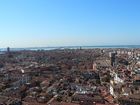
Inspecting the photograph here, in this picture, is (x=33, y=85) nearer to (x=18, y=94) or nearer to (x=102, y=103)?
(x=18, y=94)

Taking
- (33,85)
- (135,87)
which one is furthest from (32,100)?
(135,87)

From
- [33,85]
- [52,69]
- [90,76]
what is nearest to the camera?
[33,85]

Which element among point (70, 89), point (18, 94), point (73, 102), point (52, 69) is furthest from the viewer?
point (52, 69)

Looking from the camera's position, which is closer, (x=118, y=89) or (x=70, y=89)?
(x=118, y=89)

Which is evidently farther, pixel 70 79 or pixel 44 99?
pixel 70 79

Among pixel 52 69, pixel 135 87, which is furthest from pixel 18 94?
pixel 52 69

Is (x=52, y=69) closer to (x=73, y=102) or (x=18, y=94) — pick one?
(x=18, y=94)

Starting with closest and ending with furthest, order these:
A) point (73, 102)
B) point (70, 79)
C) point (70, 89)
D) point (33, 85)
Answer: point (73, 102) < point (70, 89) < point (33, 85) < point (70, 79)

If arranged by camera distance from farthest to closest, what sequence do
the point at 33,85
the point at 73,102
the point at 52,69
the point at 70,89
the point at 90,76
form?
the point at 52,69 → the point at 90,76 → the point at 33,85 → the point at 70,89 → the point at 73,102
